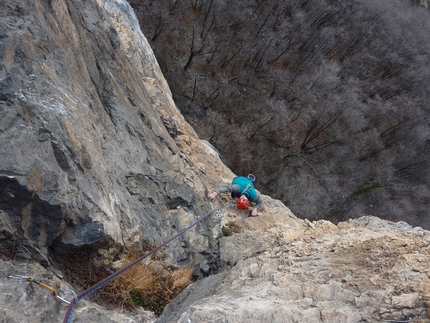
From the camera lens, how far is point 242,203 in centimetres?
647

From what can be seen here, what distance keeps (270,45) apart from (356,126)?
26.5 ft

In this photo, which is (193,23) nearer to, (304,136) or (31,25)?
(304,136)

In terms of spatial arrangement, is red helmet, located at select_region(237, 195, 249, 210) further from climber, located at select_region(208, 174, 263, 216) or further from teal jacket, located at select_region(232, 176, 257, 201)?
teal jacket, located at select_region(232, 176, 257, 201)

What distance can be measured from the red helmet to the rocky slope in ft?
2.94

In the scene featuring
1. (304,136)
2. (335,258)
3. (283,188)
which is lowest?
(283,188)

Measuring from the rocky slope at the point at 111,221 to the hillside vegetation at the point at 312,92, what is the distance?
15216 mm

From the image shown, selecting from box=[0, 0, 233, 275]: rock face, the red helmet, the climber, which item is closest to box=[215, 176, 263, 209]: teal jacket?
the climber

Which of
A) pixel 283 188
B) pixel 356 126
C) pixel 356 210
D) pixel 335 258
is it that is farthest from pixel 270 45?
pixel 335 258

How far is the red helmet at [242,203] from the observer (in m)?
6.48

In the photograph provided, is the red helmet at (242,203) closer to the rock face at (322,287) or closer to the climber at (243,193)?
the climber at (243,193)

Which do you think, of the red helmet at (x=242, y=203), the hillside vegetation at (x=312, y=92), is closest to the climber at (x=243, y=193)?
the red helmet at (x=242, y=203)

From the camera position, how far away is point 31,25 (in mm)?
3881

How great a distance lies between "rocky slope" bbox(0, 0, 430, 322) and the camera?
2.88 m

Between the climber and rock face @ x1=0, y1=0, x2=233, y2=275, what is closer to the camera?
rock face @ x1=0, y1=0, x2=233, y2=275
